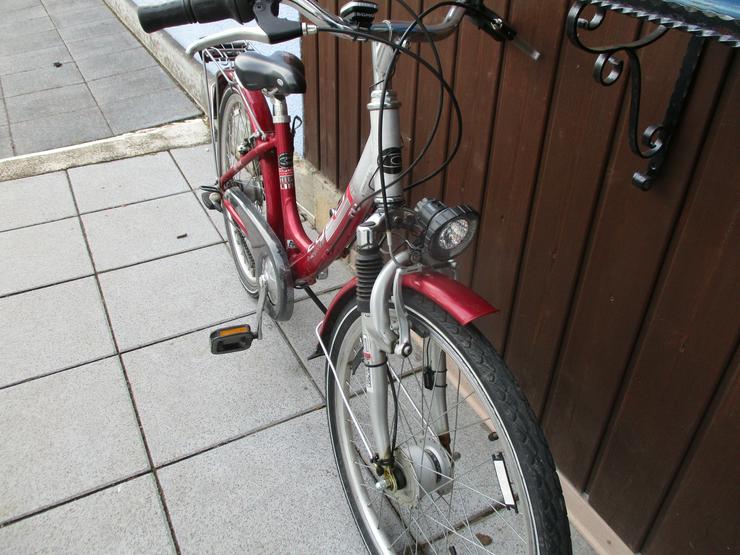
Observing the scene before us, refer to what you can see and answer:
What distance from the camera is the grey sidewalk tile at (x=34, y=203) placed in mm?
3496

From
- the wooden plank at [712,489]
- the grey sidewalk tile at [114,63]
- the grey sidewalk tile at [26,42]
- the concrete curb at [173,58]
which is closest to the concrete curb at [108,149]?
the concrete curb at [173,58]

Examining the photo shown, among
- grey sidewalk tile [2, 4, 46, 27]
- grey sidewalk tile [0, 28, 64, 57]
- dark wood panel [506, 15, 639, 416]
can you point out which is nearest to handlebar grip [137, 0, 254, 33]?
dark wood panel [506, 15, 639, 416]

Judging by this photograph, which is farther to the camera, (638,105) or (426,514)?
(426,514)

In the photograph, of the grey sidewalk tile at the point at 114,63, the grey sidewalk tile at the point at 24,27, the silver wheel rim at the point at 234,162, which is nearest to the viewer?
the silver wheel rim at the point at 234,162

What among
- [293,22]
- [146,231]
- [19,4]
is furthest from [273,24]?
[19,4]

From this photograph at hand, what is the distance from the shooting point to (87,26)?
22.7 feet

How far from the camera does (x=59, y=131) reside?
4.56 metres

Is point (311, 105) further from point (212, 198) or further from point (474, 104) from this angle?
point (474, 104)

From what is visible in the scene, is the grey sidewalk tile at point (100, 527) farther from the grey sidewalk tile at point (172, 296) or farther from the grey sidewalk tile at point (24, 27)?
the grey sidewalk tile at point (24, 27)

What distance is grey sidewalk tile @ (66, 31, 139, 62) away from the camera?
240 inches

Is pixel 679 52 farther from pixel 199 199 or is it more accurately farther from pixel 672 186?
pixel 199 199

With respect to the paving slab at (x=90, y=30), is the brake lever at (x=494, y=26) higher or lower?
higher

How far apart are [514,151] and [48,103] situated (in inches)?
186

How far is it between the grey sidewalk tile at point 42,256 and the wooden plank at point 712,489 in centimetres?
276
